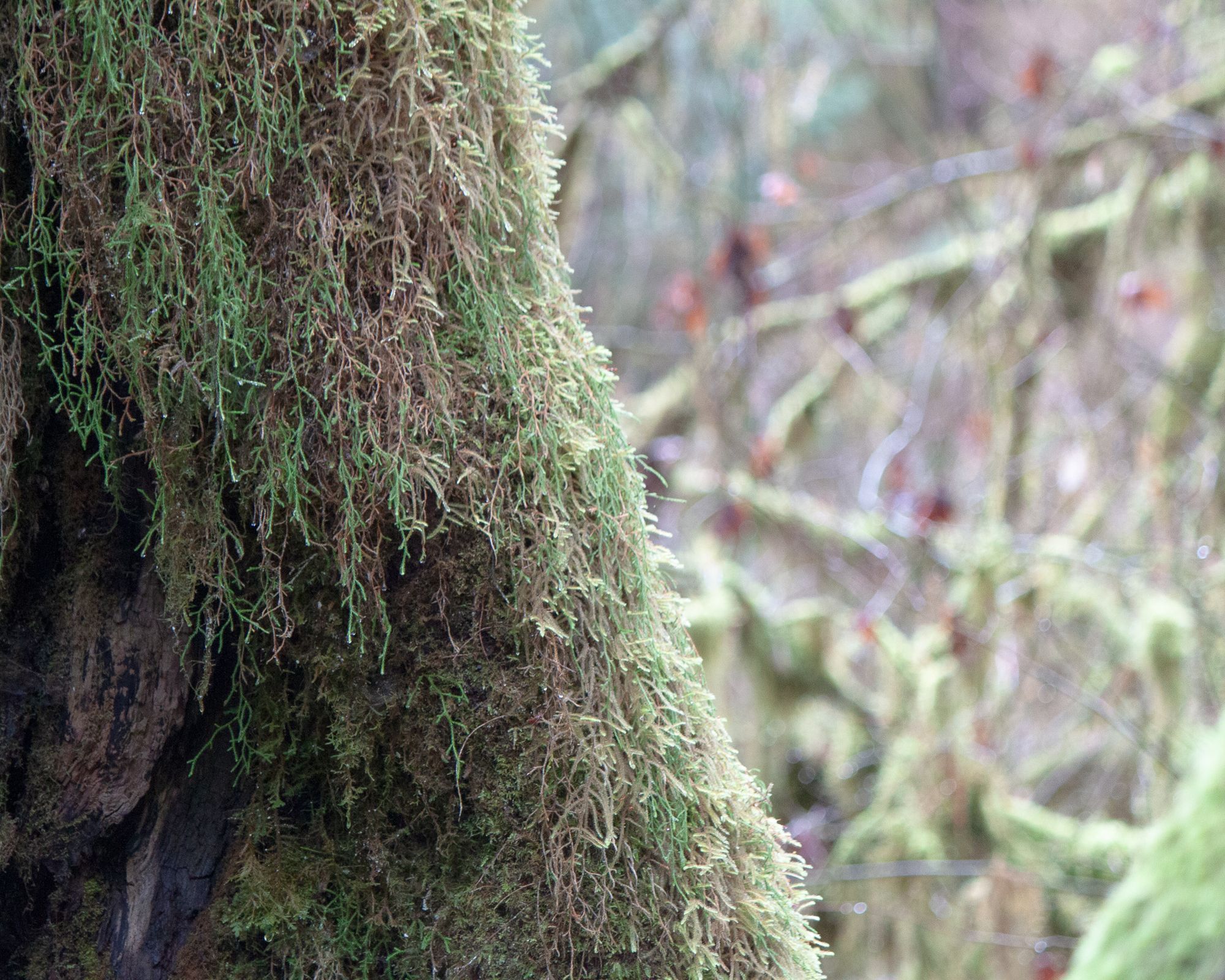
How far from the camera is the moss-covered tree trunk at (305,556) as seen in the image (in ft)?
3.33

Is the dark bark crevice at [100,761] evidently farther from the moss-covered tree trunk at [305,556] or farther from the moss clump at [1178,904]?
the moss clump at [1178,904]

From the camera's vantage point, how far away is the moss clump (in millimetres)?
1241

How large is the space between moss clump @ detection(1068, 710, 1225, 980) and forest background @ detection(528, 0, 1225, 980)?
2031 mm

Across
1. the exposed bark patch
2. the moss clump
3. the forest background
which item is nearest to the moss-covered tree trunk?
the exposed bark patch

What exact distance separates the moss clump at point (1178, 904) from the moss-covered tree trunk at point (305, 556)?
55 centimetres

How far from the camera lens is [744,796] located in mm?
1128

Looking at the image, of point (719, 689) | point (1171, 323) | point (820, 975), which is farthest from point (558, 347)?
point (1171, 323)

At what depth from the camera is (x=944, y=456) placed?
6004mm

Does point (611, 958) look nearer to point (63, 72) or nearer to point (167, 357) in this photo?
point (167, 357)

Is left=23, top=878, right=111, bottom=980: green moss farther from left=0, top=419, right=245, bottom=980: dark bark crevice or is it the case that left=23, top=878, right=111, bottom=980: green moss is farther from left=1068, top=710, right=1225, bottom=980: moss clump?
left=1068, top=710, right=1225, bottom=980: moss clump

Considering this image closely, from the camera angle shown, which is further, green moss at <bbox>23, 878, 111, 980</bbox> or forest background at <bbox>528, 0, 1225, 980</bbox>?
forest background at <bbox>528, 0, 1225, 980</bbox>

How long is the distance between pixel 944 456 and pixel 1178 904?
489cm

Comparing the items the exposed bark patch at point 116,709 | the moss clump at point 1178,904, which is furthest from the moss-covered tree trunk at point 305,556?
the moss clump at point 1178,904

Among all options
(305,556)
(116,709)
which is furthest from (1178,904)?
Result: (116,709)
